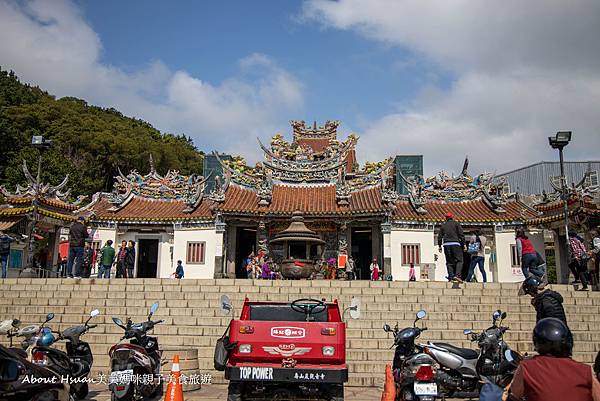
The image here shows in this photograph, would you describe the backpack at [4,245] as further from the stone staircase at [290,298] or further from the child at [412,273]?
the child at [412,273]

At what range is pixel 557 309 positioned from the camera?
6910 mm

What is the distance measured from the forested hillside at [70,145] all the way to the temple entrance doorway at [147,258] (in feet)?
37.1

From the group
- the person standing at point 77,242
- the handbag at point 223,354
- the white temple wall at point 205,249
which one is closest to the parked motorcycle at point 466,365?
the handbag at point 223,354

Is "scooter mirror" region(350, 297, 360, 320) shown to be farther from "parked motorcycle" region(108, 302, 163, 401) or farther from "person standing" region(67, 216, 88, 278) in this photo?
"person standing" region(67, 216, 88, 278)

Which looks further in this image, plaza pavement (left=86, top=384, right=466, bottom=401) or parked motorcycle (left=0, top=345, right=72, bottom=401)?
plaza pavement (left=86, top=384, right=466, bottom=401)

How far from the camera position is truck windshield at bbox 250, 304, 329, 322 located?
673 centimetres

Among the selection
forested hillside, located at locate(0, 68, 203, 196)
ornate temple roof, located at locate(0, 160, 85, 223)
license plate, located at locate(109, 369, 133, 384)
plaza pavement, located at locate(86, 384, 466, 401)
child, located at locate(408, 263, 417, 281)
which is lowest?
plaza pavement, located at locate(86, 384, 466, 401)

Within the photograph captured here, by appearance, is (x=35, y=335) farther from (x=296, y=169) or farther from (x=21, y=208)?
(x=296, y=169)

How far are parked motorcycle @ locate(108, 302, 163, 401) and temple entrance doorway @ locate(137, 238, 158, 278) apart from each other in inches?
685

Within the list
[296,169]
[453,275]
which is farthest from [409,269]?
[453,275]

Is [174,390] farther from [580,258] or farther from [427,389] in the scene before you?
[580,258]

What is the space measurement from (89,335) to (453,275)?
27.8ft

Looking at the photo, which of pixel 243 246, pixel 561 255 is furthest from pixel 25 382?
pixel 561 255

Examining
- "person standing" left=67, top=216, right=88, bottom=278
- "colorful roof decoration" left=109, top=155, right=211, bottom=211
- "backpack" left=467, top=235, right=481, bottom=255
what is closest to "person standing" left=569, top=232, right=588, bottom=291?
"backpack" left=467, top=235, right=481, bottom=255
